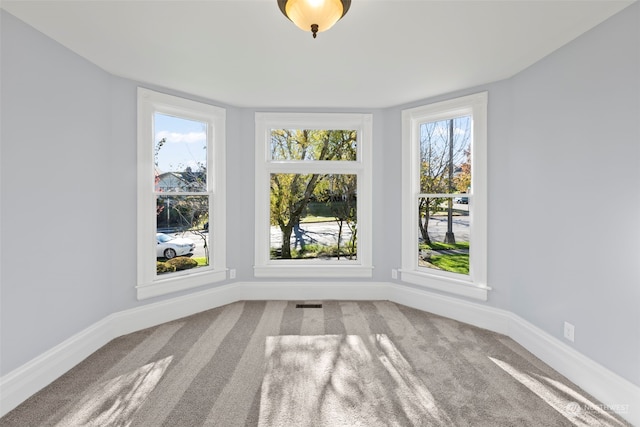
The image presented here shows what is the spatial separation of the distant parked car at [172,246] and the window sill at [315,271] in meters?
0.85

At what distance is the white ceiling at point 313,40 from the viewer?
1946 millimetres

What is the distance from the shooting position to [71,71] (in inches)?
99.0

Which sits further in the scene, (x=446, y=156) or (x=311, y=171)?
(x=311, y=171)

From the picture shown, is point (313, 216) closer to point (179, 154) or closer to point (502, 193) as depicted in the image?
point (179, 154)

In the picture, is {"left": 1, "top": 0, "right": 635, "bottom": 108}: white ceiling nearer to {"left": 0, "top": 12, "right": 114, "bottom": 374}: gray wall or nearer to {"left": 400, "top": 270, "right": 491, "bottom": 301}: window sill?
{"left": 0, "top": 12, "right": 114, "bottom": 374}: gray wall

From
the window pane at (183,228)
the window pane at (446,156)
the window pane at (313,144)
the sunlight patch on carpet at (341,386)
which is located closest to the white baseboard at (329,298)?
the window pane at (183,228)

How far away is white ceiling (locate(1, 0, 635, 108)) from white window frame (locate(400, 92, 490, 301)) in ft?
1.01

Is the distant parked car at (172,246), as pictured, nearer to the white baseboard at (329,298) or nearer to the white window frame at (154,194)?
the white window frame at (154,194)

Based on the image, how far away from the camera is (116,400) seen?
80.5 inches

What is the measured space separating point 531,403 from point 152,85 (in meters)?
4.13

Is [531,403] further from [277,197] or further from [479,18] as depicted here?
[277,197]

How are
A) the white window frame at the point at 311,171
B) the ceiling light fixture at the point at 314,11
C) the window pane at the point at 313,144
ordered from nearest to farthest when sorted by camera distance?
the ceiling light fixture at the point at 314,11, the white window frame at the point at 311,171, the window pane at the point at 313,144

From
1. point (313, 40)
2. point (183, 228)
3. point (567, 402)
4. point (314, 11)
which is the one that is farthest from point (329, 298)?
point (314, 11)

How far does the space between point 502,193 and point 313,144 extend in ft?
7.33
